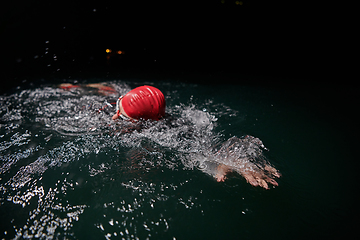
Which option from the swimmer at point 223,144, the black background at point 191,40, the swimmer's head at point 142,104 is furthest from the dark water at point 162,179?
the black background at point 191,40

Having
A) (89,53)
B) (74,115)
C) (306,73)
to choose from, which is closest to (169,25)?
(89,53)

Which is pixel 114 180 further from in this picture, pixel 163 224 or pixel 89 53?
pixel 89 53

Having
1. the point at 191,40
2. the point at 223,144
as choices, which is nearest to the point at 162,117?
the point at 223,144

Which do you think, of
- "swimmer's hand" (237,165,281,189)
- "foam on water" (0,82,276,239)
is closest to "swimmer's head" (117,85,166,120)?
"foam on water" (0,82,276,239)

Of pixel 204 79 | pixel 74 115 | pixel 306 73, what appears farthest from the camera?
pixel 306 73

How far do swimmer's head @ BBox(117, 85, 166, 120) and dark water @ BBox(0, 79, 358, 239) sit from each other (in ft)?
0.72

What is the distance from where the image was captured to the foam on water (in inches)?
58.0

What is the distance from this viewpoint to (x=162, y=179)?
1.87 meters

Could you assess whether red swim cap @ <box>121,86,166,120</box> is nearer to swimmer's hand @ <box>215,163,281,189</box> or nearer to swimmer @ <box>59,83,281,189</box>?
swimmer @ <box>59,83,281,189</box>

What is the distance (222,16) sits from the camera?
8445 millimetres

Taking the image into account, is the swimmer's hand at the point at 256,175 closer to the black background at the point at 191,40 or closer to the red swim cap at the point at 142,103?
the red swim cap at the point at 142,103

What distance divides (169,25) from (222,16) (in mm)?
2455

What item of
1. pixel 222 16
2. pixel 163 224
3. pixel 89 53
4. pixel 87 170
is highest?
pixel 222 16

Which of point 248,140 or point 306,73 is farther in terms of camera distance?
point 306,73
